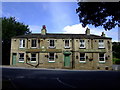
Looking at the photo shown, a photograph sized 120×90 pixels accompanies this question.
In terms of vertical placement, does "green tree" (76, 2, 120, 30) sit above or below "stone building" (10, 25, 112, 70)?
above

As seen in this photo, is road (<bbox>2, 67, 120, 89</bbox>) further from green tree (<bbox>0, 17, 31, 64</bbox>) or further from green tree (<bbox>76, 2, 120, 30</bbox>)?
green tree (<bbox>0, 17, 31, 64</bbox>)

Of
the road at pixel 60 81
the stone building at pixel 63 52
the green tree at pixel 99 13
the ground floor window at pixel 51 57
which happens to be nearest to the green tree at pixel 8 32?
the stone building at pixel 63 52

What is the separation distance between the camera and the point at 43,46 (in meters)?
35.3

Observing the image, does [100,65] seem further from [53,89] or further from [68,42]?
[53,89]

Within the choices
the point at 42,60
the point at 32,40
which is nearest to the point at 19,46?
the point at 32,40

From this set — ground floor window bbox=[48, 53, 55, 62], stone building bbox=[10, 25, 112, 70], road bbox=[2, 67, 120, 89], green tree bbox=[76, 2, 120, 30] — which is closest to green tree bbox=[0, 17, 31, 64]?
stone building bbox=[10, 25, 112, 70]

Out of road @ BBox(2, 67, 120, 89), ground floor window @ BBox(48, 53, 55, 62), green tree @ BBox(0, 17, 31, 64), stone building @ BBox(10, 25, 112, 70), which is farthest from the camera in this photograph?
green tree @ BBox(0, 17, 31, 64)

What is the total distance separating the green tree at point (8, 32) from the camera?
1774 inches

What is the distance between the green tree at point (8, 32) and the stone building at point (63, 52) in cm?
1056

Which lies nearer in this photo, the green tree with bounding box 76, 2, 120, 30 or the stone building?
the green tree with bounding box 76, 2, 120, 30

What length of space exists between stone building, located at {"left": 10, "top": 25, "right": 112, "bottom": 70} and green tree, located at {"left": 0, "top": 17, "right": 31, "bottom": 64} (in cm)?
1056

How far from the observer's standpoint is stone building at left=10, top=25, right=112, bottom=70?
1350 inches

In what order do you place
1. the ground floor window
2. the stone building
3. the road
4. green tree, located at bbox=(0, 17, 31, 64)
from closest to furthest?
1. the road
2. the stone building
3. the ground floor window
4. green tree, located at bbox=(0, 17, 31, 64)

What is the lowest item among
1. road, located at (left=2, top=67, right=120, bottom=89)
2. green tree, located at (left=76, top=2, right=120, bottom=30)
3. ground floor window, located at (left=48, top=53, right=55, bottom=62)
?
road, located at (left=2, top=67, right=120, bottom=89)
